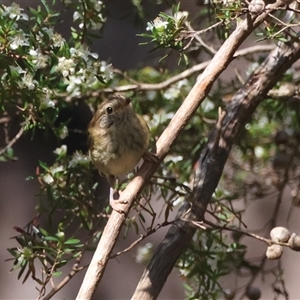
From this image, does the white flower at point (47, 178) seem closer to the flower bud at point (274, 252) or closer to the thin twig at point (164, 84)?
the thin twig at point (164, 84)

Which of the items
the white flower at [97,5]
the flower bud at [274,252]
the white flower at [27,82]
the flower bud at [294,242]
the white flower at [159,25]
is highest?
the white flower at [97,5]

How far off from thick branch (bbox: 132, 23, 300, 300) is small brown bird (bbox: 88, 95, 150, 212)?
0.15 metres

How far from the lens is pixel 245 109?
1.52 meters

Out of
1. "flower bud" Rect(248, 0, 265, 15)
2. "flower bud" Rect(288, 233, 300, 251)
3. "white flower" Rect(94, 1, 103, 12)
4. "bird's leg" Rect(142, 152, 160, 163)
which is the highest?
"white flower" Rect(94, 1, 103, 12)

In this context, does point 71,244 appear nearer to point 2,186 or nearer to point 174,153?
point 174,153

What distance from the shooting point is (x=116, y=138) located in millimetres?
1637

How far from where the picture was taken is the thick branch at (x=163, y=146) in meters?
1.19

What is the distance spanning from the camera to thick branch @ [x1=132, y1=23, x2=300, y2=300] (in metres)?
1.40

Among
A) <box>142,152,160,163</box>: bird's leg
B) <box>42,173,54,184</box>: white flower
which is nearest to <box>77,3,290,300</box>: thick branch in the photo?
<box>142,152,160,163</box>: bird's leg

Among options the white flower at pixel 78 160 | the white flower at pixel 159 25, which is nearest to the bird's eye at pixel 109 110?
the white flower at pixel 78 160

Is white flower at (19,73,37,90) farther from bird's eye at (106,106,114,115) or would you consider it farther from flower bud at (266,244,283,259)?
flower bud at (266,244,283,259)

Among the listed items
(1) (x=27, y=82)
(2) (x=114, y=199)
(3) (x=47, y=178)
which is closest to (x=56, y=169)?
(3) (x=47, y=178)

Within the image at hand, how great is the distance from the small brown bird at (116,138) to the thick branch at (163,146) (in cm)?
20

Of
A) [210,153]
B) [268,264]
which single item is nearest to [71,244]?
[210,153]
